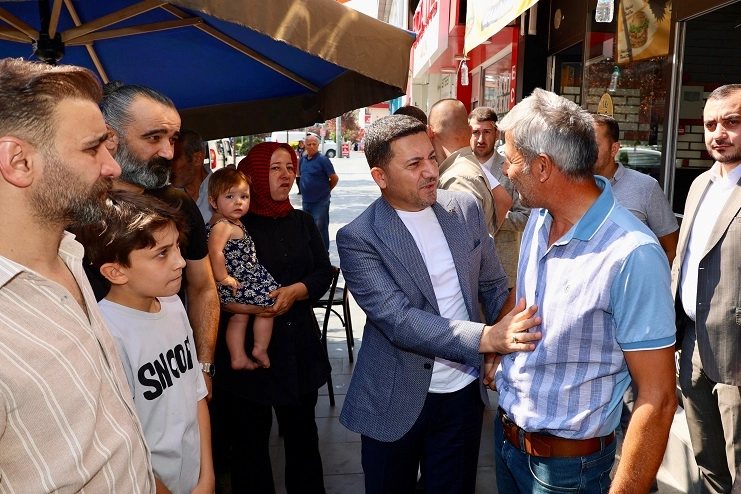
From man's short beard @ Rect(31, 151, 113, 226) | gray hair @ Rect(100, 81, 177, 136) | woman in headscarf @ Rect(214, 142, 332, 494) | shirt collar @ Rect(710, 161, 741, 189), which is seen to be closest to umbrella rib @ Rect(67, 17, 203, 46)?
woman in headscarf @ Rect(214, 142, 332, 494)

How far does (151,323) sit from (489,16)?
5.22m

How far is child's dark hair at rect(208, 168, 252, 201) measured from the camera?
341 cm

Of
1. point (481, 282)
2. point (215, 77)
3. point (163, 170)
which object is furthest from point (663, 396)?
point (215, 77)

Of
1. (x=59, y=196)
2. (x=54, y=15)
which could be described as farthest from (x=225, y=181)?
(x=59, y=196)

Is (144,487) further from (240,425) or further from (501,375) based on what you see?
(240,425)

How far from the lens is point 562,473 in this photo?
2107 millimetres

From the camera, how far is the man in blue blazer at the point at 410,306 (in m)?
2.69

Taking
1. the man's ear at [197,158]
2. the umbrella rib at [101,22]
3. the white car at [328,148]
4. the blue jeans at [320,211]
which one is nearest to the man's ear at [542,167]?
the umbrella rib at [101,22]

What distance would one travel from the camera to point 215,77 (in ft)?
15.1

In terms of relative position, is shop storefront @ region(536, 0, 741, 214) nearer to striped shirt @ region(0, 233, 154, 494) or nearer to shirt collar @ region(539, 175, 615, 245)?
shirt collar @ region(539, 175, 615, 245)

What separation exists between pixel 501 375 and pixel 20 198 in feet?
5.60

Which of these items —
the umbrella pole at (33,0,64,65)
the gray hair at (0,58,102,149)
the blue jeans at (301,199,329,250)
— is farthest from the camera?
the blue jeans at (301,199,329,250)

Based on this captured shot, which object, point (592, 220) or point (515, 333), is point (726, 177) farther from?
point (515, 333)

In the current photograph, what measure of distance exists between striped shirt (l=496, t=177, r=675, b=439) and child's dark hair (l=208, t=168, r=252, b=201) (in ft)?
5.97
